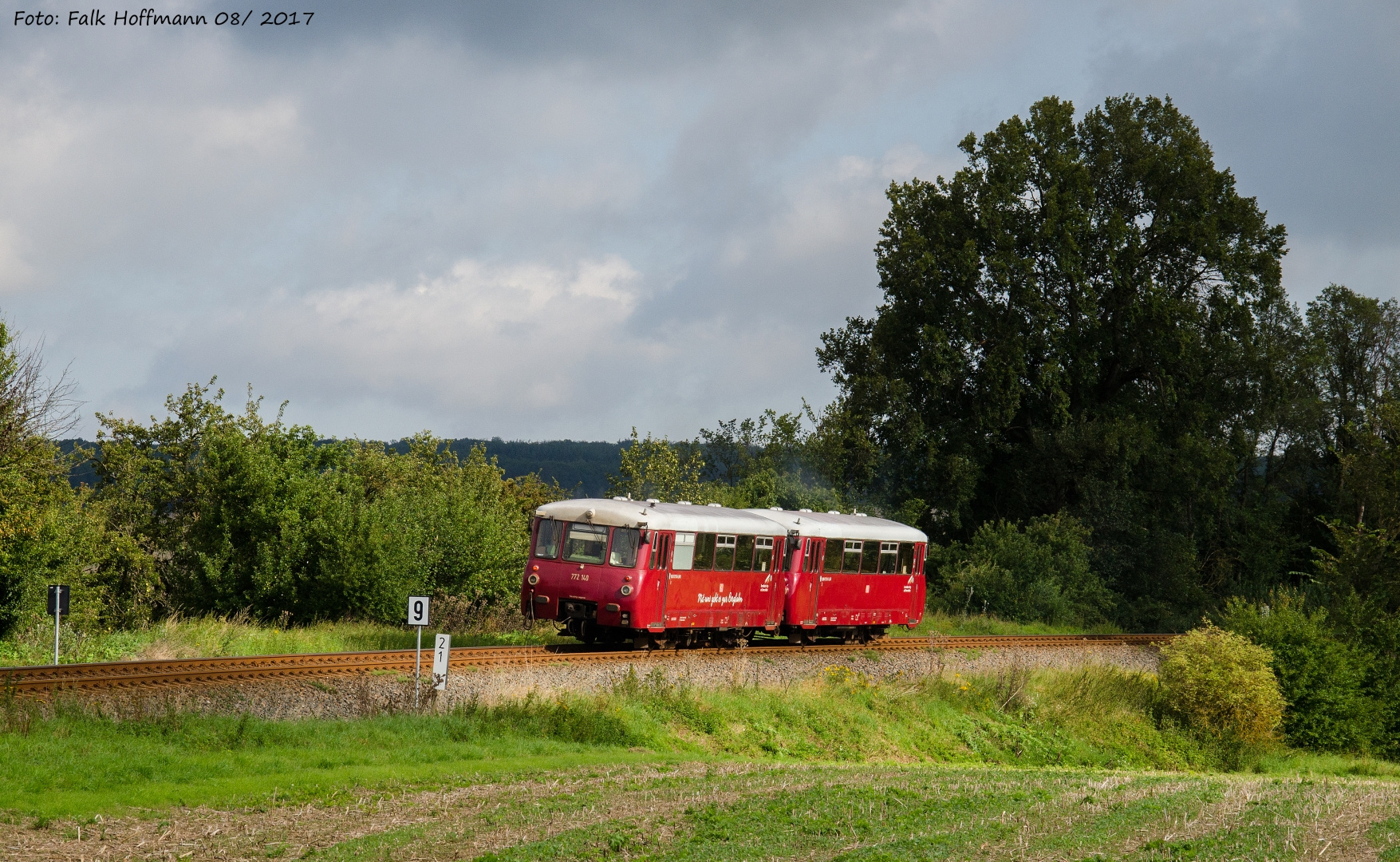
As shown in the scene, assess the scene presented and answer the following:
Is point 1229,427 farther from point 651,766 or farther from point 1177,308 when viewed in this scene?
point 651,766

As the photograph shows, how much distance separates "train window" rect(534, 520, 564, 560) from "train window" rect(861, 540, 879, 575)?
8698 millimetres

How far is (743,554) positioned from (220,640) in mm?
11056

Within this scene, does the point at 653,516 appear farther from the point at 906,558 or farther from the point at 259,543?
the point at 259,543

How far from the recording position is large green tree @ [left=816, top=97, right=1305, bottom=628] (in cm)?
5106

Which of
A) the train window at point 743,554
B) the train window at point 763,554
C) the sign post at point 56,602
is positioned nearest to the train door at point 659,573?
the train window at point 743,554

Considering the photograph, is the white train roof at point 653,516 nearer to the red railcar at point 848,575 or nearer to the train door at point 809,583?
the train door at point 809,583

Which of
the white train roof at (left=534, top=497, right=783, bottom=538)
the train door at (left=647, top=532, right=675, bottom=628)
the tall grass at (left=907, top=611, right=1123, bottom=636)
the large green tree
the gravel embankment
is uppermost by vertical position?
the large green tree

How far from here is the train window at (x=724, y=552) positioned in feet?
88.5

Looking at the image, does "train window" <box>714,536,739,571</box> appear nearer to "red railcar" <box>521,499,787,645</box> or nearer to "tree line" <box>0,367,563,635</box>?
"red railcar" <box>521,499,787,645</box>

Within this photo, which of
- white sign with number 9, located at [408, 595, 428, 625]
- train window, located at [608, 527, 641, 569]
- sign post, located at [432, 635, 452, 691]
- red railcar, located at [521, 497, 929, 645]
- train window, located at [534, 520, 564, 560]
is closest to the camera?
sign post, located at [432, 635, 452, 691]

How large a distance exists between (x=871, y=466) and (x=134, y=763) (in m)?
39.3

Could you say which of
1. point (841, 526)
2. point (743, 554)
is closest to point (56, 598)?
point (743, 554)

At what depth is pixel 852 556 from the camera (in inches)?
1230

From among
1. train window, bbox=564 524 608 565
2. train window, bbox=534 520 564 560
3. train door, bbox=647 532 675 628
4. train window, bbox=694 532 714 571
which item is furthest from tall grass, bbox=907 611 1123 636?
train window, bbox=564 524 608 565
